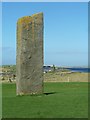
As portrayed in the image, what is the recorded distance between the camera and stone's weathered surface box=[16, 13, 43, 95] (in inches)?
685

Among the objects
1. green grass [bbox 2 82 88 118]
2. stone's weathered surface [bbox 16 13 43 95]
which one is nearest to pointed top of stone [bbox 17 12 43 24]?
stone's weathered surface [bbox 16 13 43 95]

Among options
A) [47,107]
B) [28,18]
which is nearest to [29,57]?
[28,18]

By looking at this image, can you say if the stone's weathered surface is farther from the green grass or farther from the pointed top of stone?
the green grass

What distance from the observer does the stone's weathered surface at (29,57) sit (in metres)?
17.4

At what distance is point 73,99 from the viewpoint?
15258 millimetres

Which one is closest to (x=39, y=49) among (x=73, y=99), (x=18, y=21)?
(x=18, y=21)

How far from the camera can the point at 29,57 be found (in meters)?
17.4

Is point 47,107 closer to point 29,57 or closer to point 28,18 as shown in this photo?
point 29,57

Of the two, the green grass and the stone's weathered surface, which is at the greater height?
the stone's weathered surface

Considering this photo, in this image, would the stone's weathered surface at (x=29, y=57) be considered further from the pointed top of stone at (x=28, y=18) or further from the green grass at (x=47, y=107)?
the green grass at (x=47, y=107)

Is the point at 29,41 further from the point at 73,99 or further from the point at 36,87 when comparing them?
the point at 73,99

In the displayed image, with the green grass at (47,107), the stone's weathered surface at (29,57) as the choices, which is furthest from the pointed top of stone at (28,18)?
the green grass at (47,107)

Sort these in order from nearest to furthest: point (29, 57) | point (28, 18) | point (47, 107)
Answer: point (47, 107) → point (29, 57) → point (28, 18)

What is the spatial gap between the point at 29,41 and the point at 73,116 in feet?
22.5
